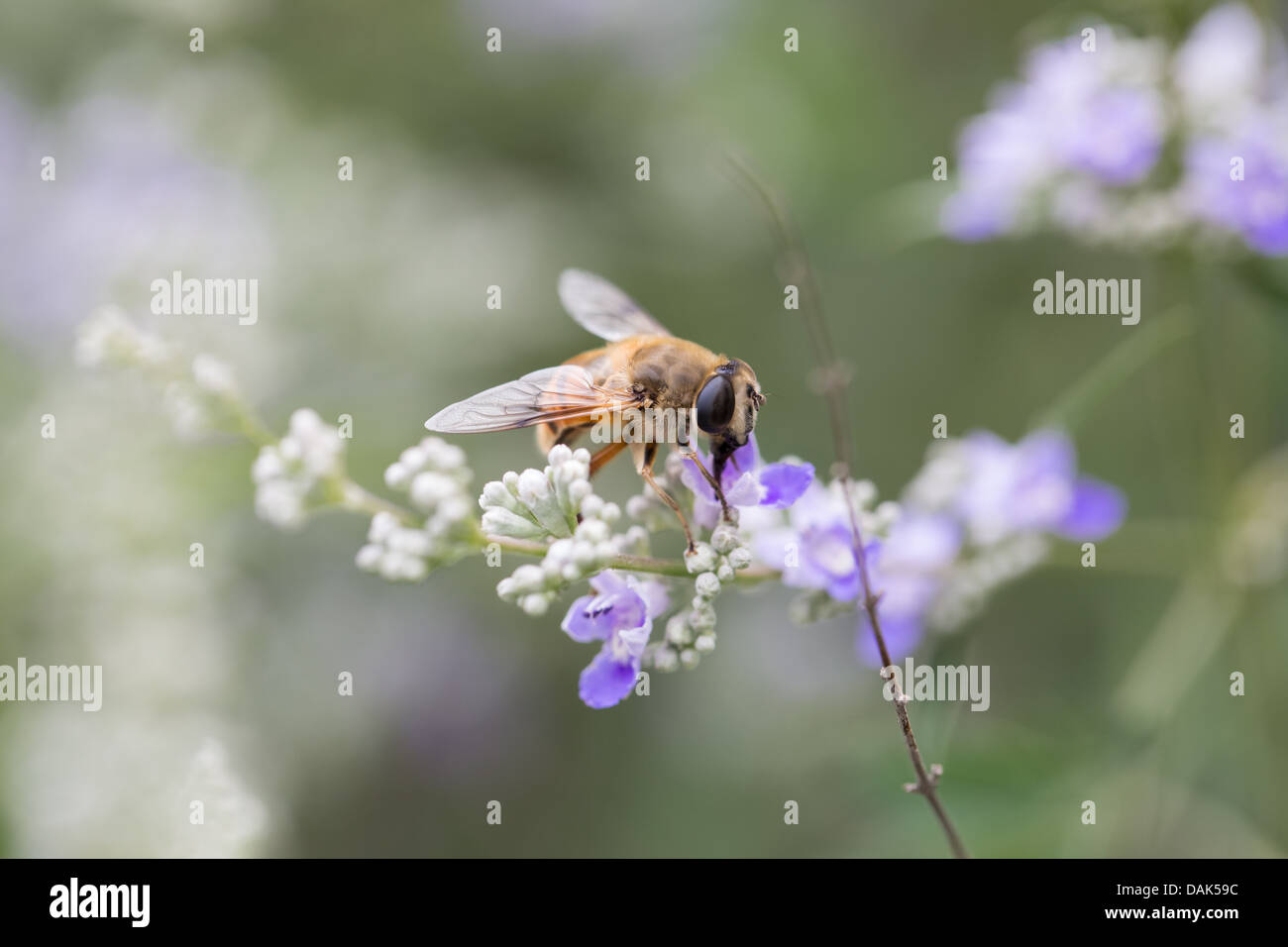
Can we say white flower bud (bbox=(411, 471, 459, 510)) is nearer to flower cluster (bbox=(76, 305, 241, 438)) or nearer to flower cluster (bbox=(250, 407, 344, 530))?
flower cluster (bbox=(250, 407, 344, 530))

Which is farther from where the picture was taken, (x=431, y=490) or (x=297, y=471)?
(x=297, y=471)

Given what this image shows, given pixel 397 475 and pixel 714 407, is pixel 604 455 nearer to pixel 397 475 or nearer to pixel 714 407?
pixel 714 407

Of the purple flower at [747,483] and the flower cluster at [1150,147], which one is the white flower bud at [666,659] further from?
the flower cluster at [1150,147]

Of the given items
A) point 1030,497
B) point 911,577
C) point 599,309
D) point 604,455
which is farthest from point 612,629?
point 1030,497

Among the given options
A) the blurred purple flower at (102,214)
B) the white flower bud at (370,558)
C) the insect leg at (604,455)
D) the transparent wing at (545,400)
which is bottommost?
the white flower bud at (370,558)

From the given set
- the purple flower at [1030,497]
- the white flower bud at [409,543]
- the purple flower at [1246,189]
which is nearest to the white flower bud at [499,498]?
the white flower bud at [409,543]
